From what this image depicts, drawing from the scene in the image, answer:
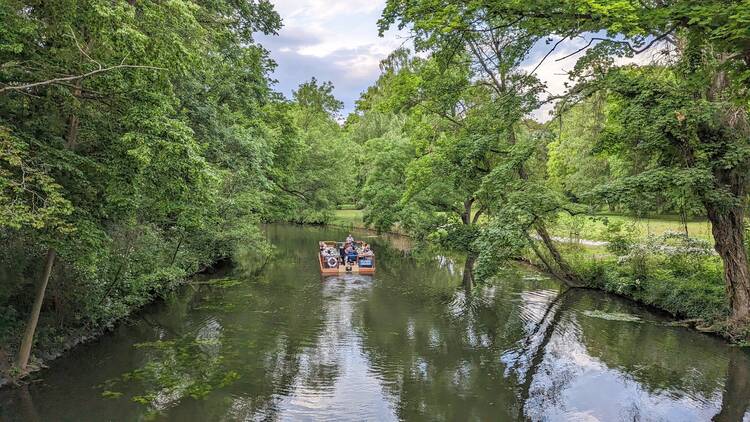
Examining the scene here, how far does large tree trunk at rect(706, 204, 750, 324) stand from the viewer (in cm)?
1175

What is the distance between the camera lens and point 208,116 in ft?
46.5

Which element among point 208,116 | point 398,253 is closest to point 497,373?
point 208,116

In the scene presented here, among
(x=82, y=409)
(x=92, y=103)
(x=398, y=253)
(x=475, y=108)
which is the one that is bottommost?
(x=82, y=409)

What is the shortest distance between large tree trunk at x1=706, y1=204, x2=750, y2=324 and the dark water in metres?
1.24

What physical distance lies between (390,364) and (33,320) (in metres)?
7.30

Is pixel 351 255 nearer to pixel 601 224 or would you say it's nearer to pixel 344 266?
pixel 344 266

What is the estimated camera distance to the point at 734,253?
1180cm

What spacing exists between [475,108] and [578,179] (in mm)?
19080

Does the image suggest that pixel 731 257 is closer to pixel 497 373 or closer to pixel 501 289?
pixel 497 373

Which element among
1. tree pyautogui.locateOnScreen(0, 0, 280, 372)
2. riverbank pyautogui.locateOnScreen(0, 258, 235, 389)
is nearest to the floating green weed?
tree pyautogui.locateOnScreen(0, 0, 280, 372)

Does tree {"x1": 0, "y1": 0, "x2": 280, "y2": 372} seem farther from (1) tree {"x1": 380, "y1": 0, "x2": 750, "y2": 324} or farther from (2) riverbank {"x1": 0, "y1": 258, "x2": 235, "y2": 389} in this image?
(1) tree {"x1": 380, "y1": 0, "x2": 750, "y2": 324}

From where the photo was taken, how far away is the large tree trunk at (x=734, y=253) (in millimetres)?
11750

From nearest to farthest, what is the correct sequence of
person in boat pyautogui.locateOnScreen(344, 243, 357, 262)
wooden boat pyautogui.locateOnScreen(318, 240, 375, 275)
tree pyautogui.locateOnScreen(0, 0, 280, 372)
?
tree pyautogui.locateOnScreen(0, 0, 280, 372) < wooden boat pyautogui.locateOnScreen(318, 240, 375, 275) < person in boat pyautogui.locateOnScreen(344, 243, 357, 262)

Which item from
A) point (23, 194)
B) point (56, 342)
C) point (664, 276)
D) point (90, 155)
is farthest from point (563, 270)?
point (23, 194)
